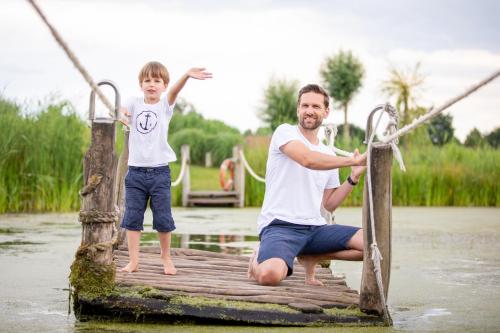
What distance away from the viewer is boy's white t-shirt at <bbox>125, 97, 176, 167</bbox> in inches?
186

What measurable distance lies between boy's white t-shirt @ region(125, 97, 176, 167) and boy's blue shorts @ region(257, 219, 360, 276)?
0.72 meters

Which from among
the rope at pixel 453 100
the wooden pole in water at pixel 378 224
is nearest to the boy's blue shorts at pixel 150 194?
the wooden pole in water at pixel 378 224

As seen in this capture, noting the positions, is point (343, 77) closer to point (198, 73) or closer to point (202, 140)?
point (202, 140)

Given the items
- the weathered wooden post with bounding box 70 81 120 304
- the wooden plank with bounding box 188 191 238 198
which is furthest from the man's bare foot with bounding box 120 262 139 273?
the wooden plank with bounding box 188 191 238 198

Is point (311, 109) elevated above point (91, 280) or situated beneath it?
elevated above

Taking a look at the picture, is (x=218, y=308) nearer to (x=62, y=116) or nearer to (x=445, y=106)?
(x=445, y=106)

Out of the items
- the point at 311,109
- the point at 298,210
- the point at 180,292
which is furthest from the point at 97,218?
the point at 311,109

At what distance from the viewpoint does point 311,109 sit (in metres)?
4.43

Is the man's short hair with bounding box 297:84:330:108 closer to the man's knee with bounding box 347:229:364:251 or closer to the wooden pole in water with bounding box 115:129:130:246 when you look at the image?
the man's knee with bounding box 347:229:364:251

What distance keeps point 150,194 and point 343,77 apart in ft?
92.6

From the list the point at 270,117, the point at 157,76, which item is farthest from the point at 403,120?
the point at 157,76

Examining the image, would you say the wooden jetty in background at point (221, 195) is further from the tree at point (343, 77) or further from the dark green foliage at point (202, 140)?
the tree at point (343, 77)

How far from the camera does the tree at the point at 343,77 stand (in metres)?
32.5

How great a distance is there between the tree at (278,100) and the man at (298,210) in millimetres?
24504
